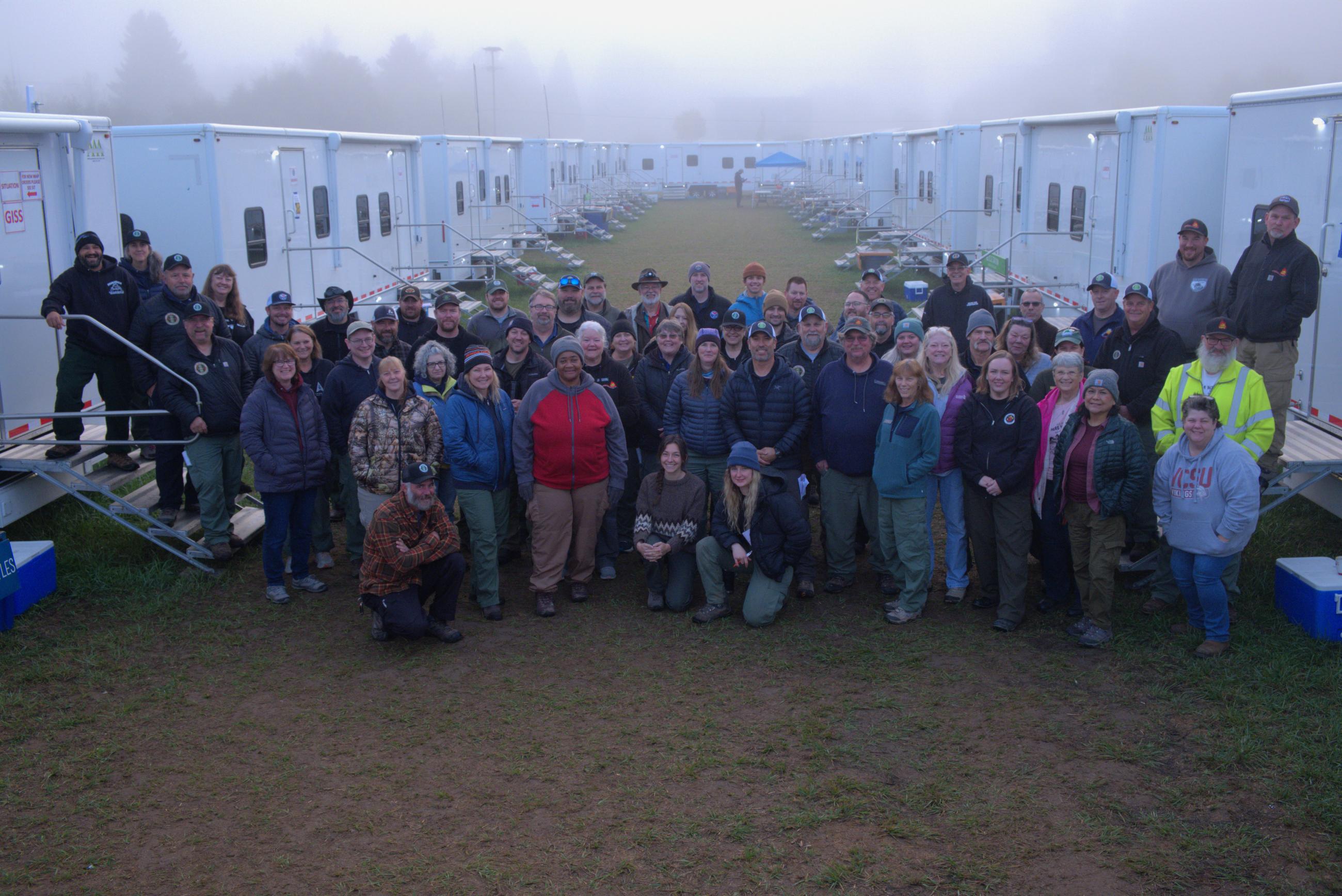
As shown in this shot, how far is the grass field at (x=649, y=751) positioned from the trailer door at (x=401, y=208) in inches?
404

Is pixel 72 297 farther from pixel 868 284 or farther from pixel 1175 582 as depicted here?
pixel 1175 582

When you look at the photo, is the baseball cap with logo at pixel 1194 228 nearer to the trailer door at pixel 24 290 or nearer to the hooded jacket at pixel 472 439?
the hooded jacket at pixel 472 439

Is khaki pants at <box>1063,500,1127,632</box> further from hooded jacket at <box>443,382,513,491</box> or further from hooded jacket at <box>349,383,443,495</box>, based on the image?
hooded jacket at <box>349,383,443,495</box>

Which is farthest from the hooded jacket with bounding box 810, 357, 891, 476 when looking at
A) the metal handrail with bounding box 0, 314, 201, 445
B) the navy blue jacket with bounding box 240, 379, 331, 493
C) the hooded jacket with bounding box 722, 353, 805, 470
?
the metal handrail with bounding box 0, 314, 201, 445

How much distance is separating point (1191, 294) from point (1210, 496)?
2.56 meters

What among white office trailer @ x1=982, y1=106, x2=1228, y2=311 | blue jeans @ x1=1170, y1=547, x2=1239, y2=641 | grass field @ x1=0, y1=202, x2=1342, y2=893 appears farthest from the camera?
white office trailer @ x1=982, y1=106, x2=1228, y2=311

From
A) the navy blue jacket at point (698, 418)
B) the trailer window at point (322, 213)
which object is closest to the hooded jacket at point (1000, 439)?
the navy blue jacket at point (698, 418)

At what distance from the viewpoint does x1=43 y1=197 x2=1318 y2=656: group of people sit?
265 inches

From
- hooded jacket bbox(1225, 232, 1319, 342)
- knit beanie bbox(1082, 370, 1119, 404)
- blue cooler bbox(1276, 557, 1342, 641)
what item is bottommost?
blue cooler bbox(1276, 557, 1342, 641)

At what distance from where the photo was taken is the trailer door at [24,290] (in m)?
7.62

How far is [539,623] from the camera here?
732 centimetres

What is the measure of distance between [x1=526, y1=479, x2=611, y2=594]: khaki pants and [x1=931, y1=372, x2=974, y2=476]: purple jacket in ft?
7.72

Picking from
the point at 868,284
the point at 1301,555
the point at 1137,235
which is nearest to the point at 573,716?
the point at 1301,555

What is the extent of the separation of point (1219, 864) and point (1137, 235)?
8094 millimetres
